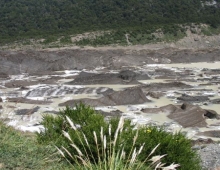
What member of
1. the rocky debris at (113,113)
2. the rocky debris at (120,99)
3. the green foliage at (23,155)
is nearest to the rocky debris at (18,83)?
the rocky debris at (120,99)

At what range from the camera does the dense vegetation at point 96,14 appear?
83.7 m

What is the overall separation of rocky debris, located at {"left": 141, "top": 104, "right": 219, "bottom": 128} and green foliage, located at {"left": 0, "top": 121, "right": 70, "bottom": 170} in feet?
58.3

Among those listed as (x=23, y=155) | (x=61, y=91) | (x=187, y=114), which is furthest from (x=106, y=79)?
(x=23, y=155)

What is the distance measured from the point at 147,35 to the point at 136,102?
144 ft

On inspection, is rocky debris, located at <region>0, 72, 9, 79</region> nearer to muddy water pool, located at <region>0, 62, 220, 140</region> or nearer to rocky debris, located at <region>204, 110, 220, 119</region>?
muddy water pool, located at <region>0, 62, 220, 140</region>

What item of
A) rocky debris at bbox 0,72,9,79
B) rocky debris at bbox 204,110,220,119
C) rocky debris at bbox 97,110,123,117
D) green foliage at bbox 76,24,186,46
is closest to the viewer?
rocky debris at bbox 204,110,220,119

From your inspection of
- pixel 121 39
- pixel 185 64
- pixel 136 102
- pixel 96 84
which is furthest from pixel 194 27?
pixel 136 102

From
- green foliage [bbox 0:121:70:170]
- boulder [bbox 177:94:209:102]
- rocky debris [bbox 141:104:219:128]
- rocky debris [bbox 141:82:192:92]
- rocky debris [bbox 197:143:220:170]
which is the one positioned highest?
green foliage [bbox 0:121:70:170]

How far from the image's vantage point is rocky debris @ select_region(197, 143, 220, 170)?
1113 cm

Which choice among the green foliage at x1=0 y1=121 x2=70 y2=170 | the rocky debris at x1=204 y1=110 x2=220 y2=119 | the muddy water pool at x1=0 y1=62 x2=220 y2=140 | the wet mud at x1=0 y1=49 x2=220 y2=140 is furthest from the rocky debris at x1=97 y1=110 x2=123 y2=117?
the green foliage at x1=0 y1=121 x2=70 y2=170

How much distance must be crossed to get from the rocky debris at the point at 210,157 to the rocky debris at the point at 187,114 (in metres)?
9.83

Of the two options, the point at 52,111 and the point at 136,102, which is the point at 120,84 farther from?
the point at 52,111

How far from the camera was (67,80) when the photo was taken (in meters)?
42.0

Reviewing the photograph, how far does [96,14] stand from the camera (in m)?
90.9
